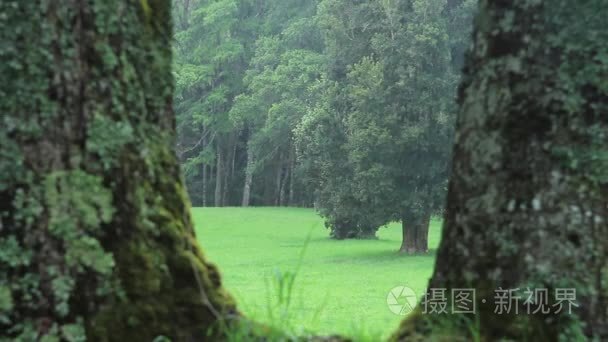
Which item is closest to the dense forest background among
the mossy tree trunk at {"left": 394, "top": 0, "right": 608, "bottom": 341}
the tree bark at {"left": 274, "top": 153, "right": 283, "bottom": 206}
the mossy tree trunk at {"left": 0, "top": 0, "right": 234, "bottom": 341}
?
the tree bark at {"left": 274, "top": 153, "right": 283, "bottom": 206}

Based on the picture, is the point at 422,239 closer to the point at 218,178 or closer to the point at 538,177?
the point at 538,177

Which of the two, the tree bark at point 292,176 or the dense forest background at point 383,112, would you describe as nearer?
the dense forest background at point 383,112

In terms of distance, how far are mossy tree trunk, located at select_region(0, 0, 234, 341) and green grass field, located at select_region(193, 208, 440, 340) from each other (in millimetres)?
705

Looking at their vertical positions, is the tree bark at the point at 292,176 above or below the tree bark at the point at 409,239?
above

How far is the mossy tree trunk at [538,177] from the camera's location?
406 cm

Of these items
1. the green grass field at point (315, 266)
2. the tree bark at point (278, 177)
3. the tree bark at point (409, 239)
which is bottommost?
the green grass field at point (315, 266)

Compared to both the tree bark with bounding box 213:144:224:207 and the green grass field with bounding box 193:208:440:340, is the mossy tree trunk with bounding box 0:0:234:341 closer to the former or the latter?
the green grass field with bounding box 193:208:440:340

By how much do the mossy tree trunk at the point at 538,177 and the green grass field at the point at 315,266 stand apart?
0.73 metres

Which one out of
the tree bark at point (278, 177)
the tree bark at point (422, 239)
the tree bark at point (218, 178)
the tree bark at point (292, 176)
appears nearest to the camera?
the tree bark at point (422, 239)

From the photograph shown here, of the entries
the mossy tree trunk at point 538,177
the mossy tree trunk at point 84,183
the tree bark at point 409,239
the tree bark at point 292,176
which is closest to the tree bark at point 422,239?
the tree bark at point 409,239

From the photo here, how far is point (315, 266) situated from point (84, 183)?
19071mm

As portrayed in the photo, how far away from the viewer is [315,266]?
74.2ft

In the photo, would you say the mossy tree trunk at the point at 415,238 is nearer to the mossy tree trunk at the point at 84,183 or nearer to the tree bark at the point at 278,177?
the mossy tree trunk at the point at 84,183

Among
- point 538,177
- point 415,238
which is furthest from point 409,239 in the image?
point 538,177
